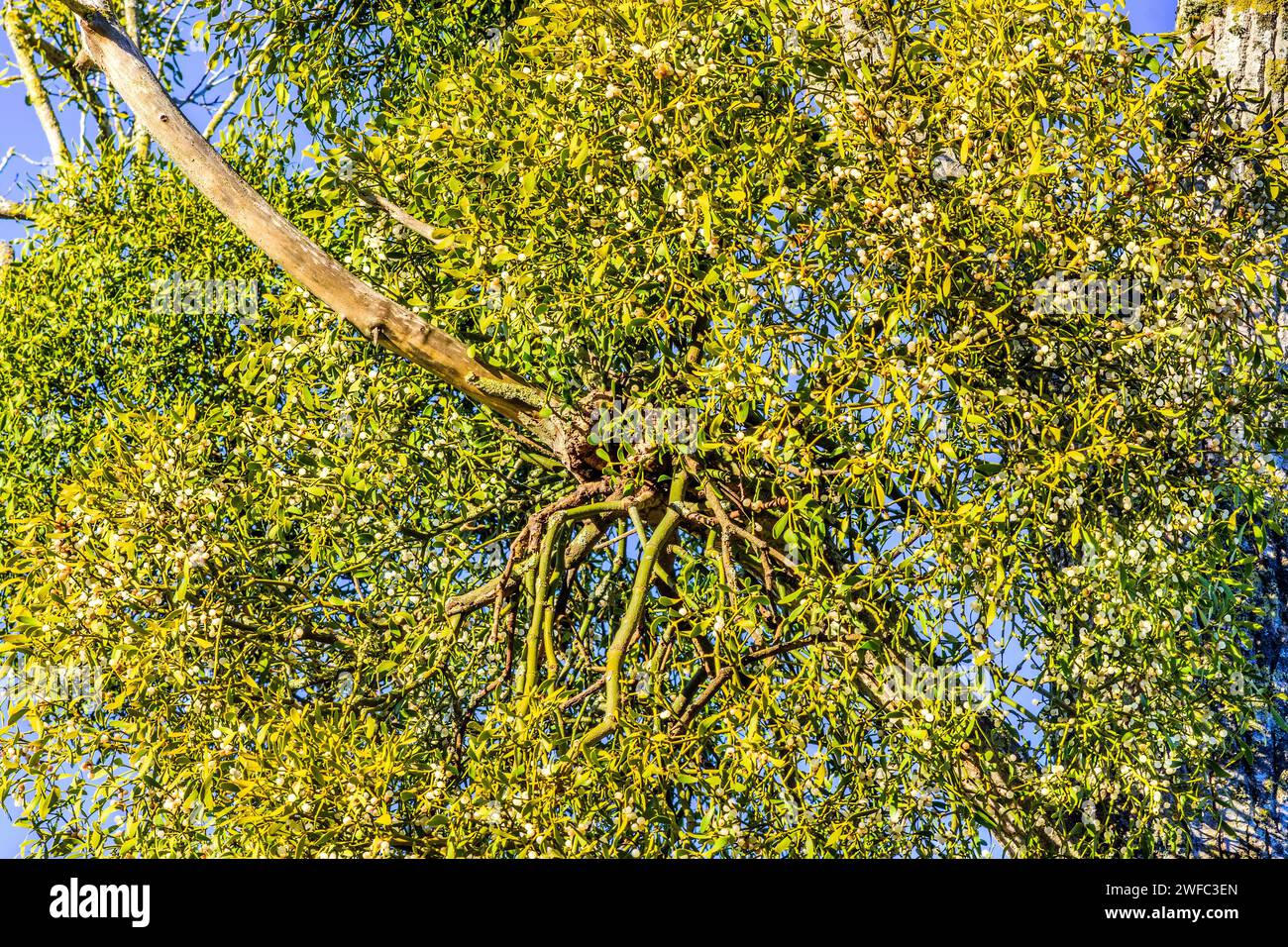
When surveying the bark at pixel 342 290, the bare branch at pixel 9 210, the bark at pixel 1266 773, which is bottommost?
the bark at pixel 1266 773

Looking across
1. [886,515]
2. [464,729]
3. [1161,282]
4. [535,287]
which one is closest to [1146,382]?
[1161,282]

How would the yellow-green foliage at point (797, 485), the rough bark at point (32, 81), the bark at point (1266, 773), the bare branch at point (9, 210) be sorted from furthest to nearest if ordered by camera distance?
the bare branch at point (9, 210) < the rough bark at point (32, 81) < the bark at point (1266, 773) < the yellow-green foliage at point (797, 485)

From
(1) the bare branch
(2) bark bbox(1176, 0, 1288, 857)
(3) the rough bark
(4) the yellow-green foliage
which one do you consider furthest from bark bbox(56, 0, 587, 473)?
(1) the bare branch

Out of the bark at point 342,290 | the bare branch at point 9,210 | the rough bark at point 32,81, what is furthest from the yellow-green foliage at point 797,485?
the bare branch at point 9,210

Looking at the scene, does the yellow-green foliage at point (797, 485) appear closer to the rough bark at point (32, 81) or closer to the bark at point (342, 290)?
the bark at point (342, 290)

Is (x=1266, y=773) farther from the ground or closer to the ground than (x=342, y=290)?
closer to the ground

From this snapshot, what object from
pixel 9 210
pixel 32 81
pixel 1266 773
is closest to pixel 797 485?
pixel 1266 773

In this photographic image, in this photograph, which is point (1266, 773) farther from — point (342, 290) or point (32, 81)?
point (32, 81)

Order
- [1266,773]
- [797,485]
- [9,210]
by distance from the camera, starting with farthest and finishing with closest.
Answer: [9,210] → [1266,773] → [797,485]

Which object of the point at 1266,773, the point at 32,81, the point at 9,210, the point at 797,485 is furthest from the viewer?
the point at 9,210

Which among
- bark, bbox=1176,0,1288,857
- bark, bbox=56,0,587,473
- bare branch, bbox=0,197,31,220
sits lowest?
bark, bbox=1176,0,1288,857

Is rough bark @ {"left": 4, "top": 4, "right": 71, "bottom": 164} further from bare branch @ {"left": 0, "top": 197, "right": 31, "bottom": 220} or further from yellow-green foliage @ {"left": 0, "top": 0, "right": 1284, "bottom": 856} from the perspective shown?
yellow-green foliage @ {"left": 0, "top": 0, "right": 1284, "bottom": 856}

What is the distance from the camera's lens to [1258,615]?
2.75 meters
